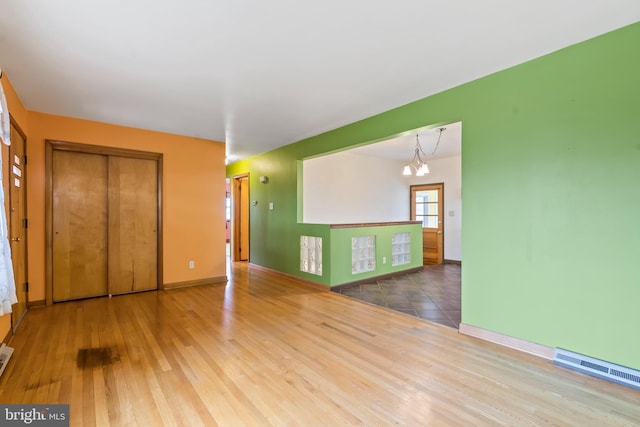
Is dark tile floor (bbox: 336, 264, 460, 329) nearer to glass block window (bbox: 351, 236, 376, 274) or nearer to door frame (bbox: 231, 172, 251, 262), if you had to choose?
glass block window (bbox: 351, 236, 376, 274)

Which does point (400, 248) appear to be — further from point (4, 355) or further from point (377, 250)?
point (4, 355)

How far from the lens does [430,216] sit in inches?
295

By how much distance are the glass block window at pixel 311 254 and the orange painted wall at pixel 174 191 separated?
142 centimetres

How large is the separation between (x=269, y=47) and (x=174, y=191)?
3.31 metres

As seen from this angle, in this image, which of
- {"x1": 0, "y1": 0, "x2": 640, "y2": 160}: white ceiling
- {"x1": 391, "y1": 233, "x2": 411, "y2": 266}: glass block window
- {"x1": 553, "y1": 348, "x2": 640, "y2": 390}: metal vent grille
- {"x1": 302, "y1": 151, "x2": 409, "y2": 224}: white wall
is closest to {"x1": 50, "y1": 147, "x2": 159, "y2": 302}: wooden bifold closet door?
{"x1": 0, "y1": 0, "x2": 640, "y2": 160}: white ceiling

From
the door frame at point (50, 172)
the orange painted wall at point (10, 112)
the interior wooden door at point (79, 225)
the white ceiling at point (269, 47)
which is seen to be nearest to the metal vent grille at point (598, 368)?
the white ceiling at point (269, 47)

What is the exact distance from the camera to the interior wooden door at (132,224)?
4391mm

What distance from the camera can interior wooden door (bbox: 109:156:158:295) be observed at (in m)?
4.39

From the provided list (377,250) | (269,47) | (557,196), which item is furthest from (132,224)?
(557,196)

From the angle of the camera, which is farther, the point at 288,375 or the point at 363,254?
the point at 363,254

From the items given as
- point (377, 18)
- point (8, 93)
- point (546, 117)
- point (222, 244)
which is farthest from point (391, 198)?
point (8, 93)

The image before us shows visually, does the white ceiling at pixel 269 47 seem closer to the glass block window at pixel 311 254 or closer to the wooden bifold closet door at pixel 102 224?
the wooden bifold closet door at pixel 102 224

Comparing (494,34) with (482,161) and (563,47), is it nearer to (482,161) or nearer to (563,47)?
(563,47)

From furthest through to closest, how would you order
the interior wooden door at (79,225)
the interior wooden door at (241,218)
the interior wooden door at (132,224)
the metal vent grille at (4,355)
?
the interior wooden door at (241,218) → the interior wooden door at (132,224) → the interior wooden door at (79,225) → the metal vent grille at (4,355)
